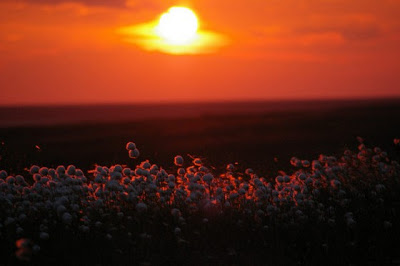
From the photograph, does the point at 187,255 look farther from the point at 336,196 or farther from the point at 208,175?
the point at 336,196

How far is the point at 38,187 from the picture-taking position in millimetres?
7855

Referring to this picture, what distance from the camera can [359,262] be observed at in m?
7.48

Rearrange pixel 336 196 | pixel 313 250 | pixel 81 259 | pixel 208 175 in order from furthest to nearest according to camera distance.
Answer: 1. pixel 336 196
2. pixel 208 175
3. pixel 313 250
4. pixel 81 259

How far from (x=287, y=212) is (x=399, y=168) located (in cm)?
293

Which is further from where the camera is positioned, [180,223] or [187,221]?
[187,221]

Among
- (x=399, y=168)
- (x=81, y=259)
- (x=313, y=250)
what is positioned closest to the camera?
(x=81, y=259)

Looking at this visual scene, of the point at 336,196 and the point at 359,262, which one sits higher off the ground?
the point at 336,196

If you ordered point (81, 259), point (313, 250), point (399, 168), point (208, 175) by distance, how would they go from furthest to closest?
point (399, 168) < point (208, 175) < point (313, 250) < point (81, 259)

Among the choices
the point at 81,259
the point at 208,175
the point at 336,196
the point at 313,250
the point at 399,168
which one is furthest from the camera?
the point at 399,168

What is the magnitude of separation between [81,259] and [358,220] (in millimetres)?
3715

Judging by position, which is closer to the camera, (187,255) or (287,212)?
(187,255)

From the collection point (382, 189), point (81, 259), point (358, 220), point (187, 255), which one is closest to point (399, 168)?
point (382, 189)

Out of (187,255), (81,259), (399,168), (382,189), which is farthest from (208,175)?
(399,168)

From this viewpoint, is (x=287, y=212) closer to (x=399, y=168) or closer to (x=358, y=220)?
(x=358, y=220)
